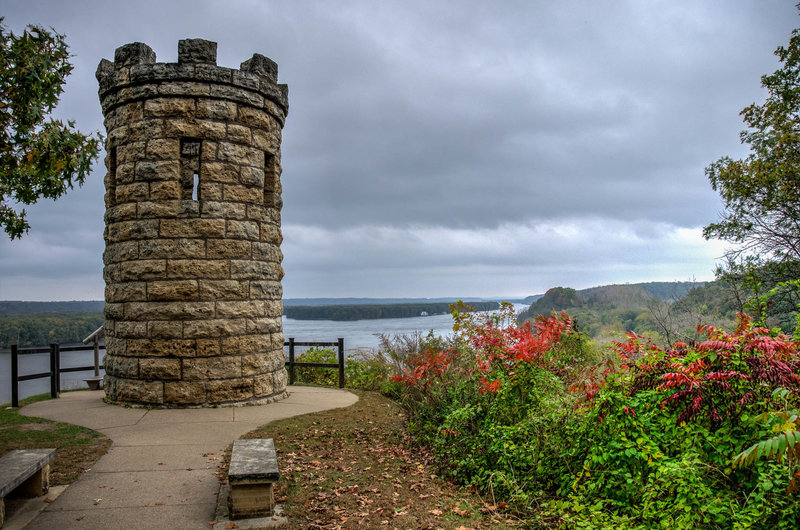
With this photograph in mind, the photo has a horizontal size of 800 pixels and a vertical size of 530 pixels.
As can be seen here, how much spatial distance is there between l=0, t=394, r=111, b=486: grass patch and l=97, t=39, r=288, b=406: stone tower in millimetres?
1402

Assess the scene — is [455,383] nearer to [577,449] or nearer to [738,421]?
[577,449]

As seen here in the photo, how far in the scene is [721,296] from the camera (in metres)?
19.6

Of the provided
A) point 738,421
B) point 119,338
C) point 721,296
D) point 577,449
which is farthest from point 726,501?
point 721,296

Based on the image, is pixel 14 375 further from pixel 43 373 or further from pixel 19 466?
pixel 19 466

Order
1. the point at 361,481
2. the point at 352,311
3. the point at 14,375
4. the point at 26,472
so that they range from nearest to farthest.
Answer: the point at 26,472 < the point at 361,481 < the point at 14,375 < the point at 352,311

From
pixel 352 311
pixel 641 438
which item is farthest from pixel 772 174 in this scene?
pixel 352 311

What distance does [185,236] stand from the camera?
856 cm

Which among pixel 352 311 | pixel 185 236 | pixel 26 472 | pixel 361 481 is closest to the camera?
pixel 26 472

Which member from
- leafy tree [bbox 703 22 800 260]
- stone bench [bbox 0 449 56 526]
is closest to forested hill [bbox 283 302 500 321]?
leafy tree [bbox 703 22 800 260]

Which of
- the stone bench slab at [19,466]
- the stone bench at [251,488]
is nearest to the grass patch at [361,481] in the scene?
the stone bench at [251,488]

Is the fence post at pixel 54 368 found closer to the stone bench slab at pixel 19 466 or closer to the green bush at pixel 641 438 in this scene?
the stone bench slab at pixel 19 466

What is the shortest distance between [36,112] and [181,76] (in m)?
3.05

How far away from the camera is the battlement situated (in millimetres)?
8656

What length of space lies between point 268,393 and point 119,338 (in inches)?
103
